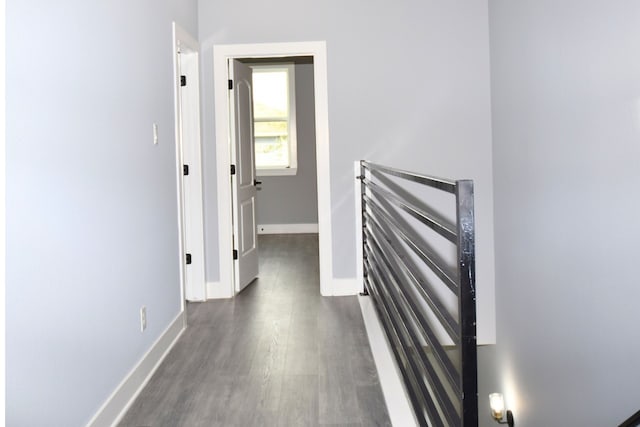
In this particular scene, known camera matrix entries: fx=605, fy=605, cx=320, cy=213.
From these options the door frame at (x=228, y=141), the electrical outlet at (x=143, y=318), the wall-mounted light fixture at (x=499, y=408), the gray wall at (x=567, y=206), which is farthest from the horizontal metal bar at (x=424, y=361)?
the wall-mounted light fixture at (x=499, y=408)

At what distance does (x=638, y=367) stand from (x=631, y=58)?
5.12 ft

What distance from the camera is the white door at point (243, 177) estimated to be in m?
5.05

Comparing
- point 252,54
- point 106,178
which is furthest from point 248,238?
point 106,178

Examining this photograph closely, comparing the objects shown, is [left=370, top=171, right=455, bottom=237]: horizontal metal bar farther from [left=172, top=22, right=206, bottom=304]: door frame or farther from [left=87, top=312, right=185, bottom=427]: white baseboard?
[left=87, top=312, right=185, bottom=427]: white baseboard

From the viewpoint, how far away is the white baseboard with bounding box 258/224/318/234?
906cm

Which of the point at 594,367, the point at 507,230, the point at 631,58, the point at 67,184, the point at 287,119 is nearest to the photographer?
the point at 67,184

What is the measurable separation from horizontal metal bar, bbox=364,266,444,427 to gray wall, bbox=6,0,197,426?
51.1 inches

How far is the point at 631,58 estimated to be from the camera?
3.01 meters

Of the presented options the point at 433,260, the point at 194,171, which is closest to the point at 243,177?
the point at 194,171

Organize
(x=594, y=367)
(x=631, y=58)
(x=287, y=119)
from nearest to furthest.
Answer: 1. (x=631, y=58)
2. (x=594, y=367)
3. (x=287, y=119)

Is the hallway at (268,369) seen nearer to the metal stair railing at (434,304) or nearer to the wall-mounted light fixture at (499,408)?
the metal stair railing at (434,304)

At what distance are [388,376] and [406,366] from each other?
11 centimetres

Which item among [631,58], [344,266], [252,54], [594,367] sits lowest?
[594,367]

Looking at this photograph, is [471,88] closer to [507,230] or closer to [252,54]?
[507,230]
